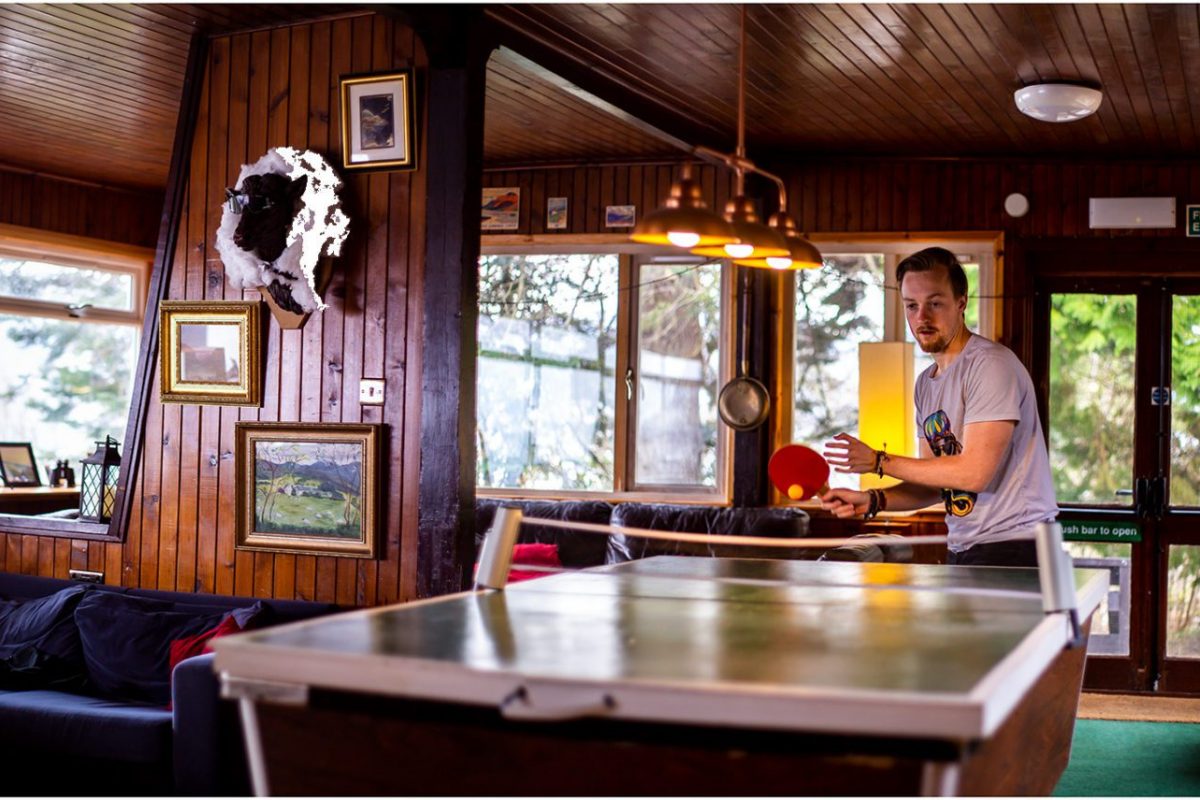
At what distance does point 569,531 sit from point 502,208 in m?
2.15

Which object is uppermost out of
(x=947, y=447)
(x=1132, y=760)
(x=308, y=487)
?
(x=947, y=447)

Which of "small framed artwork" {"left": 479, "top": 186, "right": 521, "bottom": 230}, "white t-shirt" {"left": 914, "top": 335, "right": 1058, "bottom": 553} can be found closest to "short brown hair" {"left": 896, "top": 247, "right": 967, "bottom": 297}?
"white t-shirt" {"left": 914, "top": 335, "right": 1058, "bottom": 553}

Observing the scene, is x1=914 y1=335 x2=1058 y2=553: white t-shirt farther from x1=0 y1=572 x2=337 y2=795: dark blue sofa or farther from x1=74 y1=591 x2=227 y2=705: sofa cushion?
x1=74 y1=591 x2=227 y2=705: sofa cushion

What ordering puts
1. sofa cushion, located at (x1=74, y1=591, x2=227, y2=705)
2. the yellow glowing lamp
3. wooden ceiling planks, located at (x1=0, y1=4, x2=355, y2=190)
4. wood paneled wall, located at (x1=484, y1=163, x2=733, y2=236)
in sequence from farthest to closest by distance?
wood paneled wall, located at (x1=484, y1=163, x2=733, y2=236) → the yellow glowing lamp → wooden ceiling planks, located at (x1=0, y1=4, x2=355, y2=190) → sofa cushion, located at (x1=74, y1=591, x2=227, y2=705)

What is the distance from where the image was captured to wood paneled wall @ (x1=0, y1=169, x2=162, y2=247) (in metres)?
8.15

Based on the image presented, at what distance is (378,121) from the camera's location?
185 inches

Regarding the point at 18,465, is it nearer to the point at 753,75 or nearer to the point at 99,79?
the point at 99,79

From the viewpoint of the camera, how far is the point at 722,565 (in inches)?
145

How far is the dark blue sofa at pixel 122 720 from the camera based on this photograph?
4.04 metres

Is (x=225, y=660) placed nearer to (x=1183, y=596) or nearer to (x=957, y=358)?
(x=957, y=358)

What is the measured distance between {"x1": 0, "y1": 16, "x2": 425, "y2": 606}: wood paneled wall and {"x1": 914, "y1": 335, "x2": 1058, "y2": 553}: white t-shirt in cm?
191

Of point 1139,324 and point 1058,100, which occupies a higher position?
point 1058,100

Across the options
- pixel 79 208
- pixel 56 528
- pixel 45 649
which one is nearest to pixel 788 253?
pixel 45 649

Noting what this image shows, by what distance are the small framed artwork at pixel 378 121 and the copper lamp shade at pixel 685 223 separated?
1767mm
